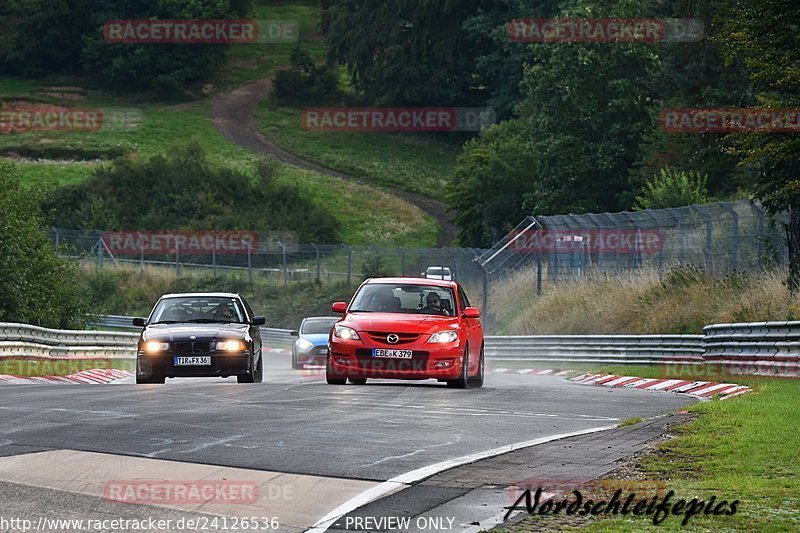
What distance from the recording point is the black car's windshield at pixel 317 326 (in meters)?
33.2

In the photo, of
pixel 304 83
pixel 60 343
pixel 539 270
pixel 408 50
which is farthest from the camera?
pixel 304 83

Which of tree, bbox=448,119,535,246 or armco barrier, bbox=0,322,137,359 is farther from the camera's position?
tree, bbox=448,119,535,246

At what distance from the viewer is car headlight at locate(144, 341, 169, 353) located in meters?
22.0

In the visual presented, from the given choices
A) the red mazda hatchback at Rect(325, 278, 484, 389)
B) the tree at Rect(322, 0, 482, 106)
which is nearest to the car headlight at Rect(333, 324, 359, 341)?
the red mazda hatchback at Rect(325, 278, 484, 389)

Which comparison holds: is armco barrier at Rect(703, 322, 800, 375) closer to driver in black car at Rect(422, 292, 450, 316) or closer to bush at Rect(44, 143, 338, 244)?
driver in black car at Rect(422, 292, 450, 316)

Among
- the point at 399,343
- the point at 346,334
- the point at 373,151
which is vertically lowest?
the point at 399,343

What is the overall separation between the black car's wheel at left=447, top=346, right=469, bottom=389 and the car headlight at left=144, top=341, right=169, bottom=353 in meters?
4.17

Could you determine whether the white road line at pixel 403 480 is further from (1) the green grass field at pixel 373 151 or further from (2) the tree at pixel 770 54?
(1) the green grass field at pixel 373 151

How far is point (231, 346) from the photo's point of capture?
22.3 m

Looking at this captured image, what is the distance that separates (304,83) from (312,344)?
272 feet

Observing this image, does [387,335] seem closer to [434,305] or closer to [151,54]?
[434,305]

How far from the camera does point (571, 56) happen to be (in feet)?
197

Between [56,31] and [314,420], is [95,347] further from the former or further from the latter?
[56,31]

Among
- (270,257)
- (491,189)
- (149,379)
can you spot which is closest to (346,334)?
(149,379)
